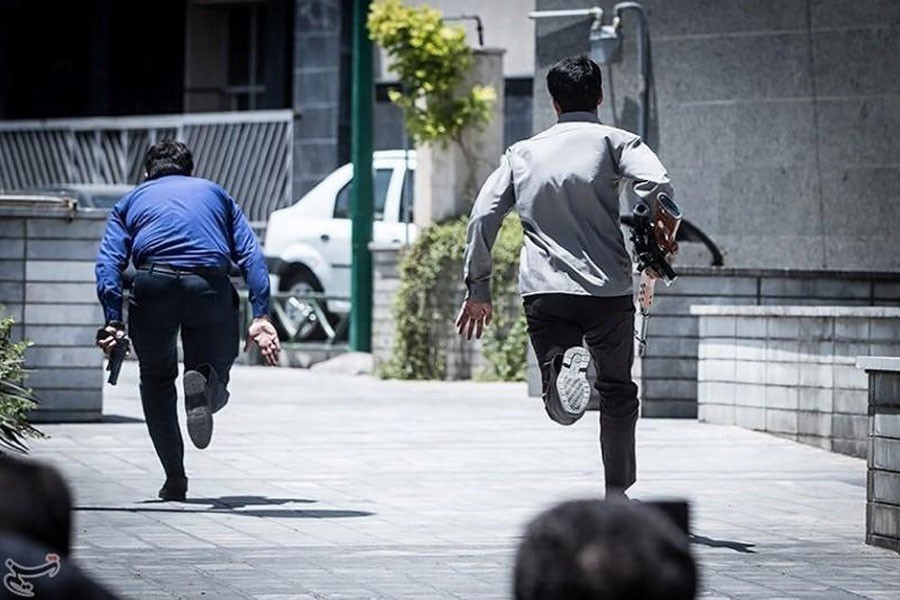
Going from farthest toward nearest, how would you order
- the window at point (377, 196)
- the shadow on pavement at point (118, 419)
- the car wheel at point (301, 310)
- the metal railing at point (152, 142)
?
the metal railing at point (152, 142) < the car wheel at point (301, 310) < the window at point (377, 196) < the shadow on pavement at point (118, 419)

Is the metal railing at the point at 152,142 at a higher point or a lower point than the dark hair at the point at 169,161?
higher

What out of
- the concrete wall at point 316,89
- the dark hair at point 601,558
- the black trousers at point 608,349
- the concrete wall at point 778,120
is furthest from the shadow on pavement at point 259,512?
the concrete wall at point 316,89

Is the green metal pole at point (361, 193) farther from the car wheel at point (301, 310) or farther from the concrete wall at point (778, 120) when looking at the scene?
the concrete wall at point (778, 120)

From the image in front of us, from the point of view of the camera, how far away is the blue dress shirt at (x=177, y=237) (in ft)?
31.6

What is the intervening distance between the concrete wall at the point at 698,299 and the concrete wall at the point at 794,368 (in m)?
0.31

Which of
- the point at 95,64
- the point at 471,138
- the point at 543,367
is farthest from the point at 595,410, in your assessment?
the point at 95,64

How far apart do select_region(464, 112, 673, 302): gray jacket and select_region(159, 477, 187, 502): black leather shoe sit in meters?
1.92

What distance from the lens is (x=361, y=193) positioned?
68.4 ft

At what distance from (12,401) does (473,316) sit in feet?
7.64

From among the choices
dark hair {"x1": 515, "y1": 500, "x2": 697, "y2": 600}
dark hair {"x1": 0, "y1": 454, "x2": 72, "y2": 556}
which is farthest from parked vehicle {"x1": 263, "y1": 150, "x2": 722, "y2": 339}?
dark hair {"x1": 515, "y1": 500, "x2": 697, "y2": 600}

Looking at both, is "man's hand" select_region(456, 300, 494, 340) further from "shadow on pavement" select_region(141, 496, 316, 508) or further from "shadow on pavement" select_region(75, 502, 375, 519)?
"shadow on pavement" select_region(141, 496, 316, 508)

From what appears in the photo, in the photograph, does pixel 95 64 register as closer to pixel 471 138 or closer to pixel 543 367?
pixel 471 138

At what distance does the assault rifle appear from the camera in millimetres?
8398

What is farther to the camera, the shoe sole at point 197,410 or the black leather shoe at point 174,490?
the black leather shoe at point 174,490
